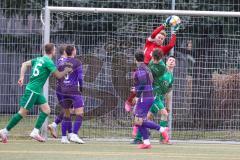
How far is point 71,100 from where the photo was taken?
49.8ft

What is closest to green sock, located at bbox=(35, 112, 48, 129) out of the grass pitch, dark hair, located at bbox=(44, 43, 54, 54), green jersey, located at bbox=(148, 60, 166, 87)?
the grass pitch

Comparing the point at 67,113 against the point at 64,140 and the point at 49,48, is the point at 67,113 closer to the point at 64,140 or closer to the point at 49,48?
the point at 64,140

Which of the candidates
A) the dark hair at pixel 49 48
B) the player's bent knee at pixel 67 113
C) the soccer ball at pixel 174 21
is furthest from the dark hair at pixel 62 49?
the soccer ball at pixel 174 21

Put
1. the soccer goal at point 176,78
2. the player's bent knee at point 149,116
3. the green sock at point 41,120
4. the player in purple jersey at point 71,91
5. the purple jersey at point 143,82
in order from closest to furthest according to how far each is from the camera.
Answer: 1. the purple jersey at point 143,82
2. the green sock at point 41,120
3. the player in purple jersey at point 71,91
4. the player's bent knee at point 149,116
5. the soccer goal at point 176,78

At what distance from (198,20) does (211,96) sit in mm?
1837

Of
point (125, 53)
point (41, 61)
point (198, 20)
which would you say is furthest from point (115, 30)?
point (41, 61)

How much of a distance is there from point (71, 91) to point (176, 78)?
9.09 ft

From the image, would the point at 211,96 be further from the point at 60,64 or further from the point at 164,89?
the point at 60,64

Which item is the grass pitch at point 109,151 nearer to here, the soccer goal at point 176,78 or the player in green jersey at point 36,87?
the player in green jersey at point 36,87

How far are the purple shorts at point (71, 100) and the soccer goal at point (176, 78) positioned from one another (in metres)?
1.17

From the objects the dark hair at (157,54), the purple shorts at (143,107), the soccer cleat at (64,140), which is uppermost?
the dark hair at (157,54)

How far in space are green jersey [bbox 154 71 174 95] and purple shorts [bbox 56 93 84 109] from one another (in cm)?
150

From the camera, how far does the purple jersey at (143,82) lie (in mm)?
13625

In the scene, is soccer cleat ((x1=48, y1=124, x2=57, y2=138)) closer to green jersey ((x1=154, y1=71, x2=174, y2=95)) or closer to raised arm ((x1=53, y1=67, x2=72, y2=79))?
raised arm ((x1=53, y1=67, x2=72, y2=79))
